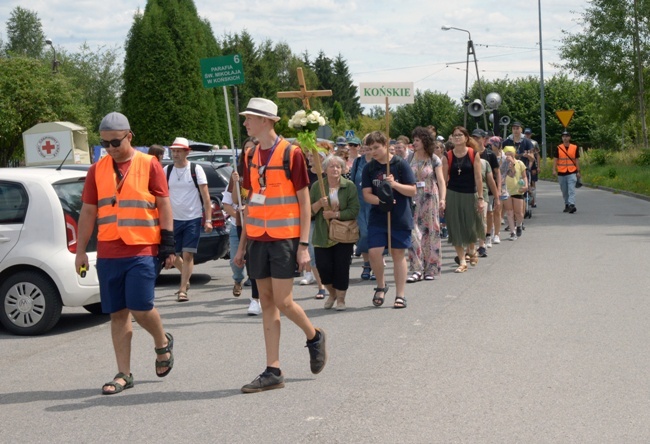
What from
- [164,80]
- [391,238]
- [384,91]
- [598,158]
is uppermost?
[164,80]

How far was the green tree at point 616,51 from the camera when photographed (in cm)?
4762

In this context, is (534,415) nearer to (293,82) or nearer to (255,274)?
(255,274)

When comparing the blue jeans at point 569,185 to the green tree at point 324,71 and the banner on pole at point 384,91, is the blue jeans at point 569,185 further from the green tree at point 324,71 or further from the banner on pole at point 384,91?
the green tree at point 324,71

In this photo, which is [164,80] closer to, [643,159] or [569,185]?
[643,159]

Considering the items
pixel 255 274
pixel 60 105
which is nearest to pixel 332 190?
pixel 255 274

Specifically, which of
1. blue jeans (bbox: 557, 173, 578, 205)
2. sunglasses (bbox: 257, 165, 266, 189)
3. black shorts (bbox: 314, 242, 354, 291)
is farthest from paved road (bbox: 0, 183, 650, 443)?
blue jeans (bbox: 557, 173, 578, 205)

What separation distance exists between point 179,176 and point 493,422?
6941 mm

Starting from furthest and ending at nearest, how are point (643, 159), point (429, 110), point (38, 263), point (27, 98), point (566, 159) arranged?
point (429, 110), point (27, 98), point (643, 159), point (566, 159), point (38, 263)

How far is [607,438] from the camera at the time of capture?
5660 mm

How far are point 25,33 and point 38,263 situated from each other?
107 metres

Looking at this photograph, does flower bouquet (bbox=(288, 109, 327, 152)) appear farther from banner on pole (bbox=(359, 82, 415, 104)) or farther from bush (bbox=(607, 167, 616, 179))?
bush (bbox=(607, 167, 616, 179))

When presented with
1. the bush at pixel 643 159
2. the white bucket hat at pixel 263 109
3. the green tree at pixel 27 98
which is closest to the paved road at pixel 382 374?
the white bucket hat at pixel 263 109

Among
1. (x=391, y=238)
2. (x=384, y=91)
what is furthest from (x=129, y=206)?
(x=384, y=91)

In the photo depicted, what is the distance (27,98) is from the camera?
5012 centimetres
